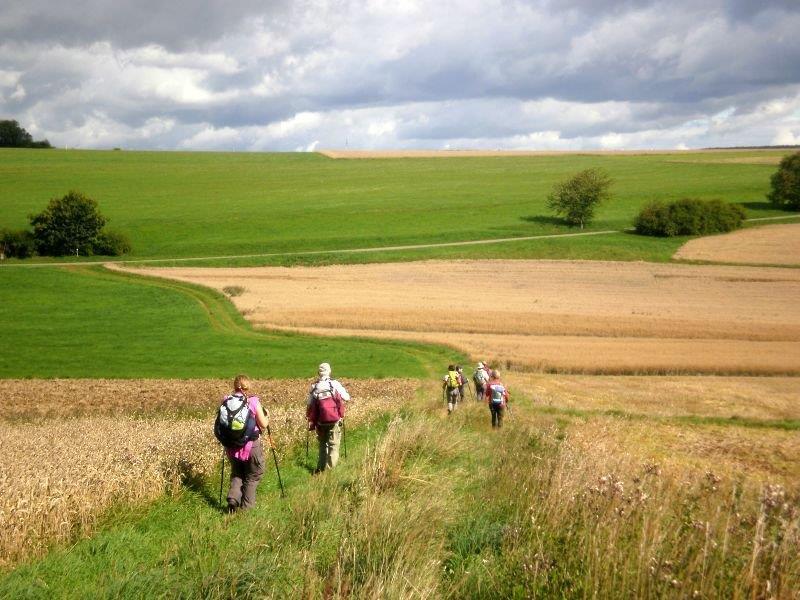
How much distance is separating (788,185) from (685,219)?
21.6 meters

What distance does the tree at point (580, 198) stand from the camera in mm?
83125

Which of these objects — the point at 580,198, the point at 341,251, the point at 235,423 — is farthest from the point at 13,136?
the point at 235,423

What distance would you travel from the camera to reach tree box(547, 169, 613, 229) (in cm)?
8312

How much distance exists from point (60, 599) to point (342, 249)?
218 ft

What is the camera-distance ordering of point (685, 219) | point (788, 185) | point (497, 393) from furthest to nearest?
point (788, 185) < point (685, 219) < point (497, 393)

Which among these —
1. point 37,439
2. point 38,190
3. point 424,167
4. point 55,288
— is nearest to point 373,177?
point 424,167

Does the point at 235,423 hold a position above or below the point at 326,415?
above

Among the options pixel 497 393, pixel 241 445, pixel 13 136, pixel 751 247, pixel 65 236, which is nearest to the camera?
pixel 241 445

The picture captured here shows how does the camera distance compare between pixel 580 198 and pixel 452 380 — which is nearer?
pixel 452 380

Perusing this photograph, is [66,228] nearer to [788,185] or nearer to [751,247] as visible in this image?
[751,247]

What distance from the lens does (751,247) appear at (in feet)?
223

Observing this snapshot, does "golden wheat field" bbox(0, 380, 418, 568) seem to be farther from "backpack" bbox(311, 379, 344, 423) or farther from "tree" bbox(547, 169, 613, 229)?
"tree" bbox(547, 169, 613, 229)

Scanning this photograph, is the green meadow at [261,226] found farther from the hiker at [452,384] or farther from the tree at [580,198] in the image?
the hiker at [452,384]

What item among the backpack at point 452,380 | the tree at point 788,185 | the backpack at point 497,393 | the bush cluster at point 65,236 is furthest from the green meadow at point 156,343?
the tree at point 788,185
